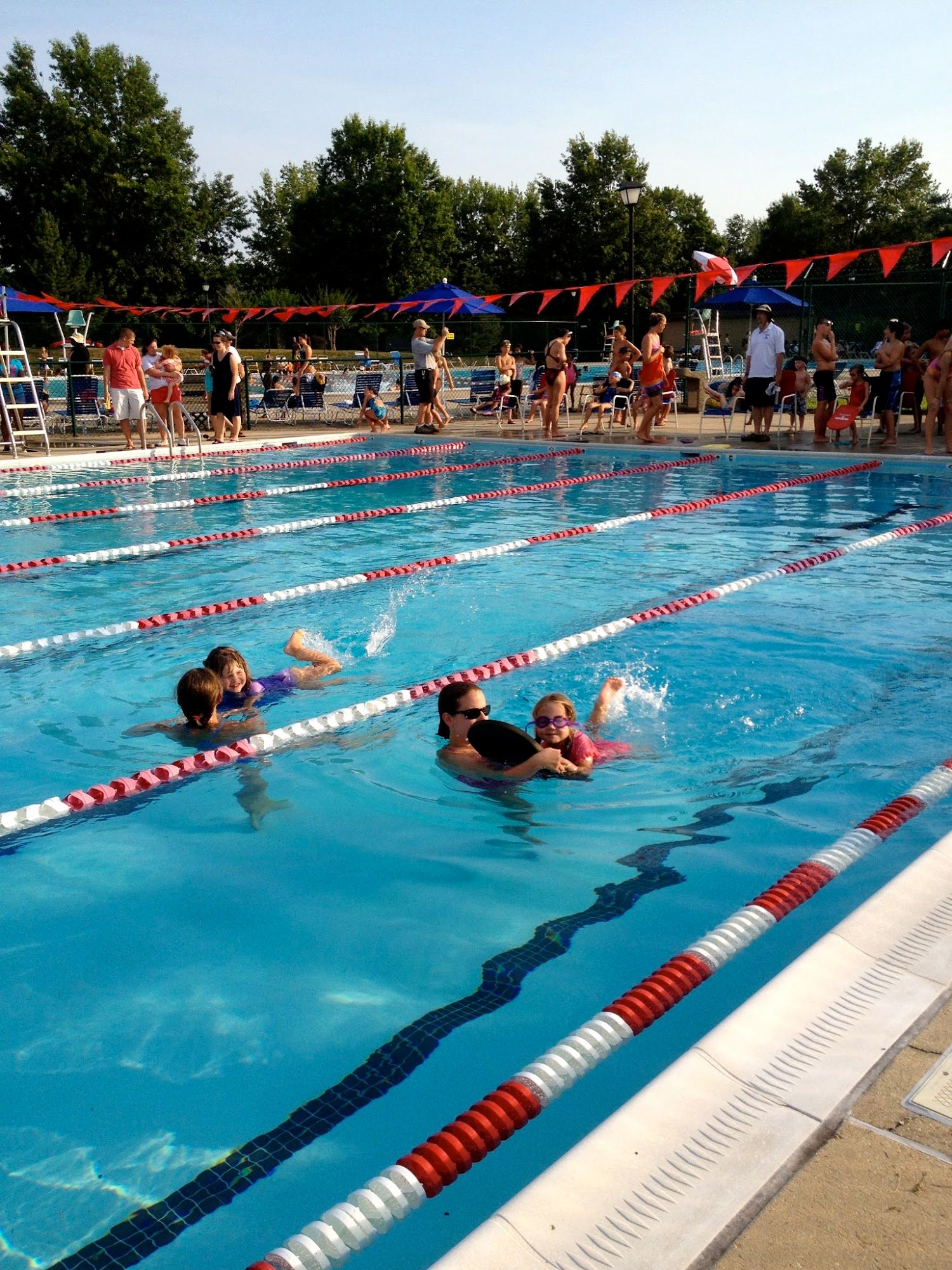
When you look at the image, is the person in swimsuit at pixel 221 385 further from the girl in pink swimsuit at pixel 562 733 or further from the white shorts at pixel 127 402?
the girl in pink swimsuit at pixel 562 733

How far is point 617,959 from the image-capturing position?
3.43 metres

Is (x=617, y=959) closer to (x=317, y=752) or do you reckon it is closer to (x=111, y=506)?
(x=317, y=752)

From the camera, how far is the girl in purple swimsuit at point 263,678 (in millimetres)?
5172

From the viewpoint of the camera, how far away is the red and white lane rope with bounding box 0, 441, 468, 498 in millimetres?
11369

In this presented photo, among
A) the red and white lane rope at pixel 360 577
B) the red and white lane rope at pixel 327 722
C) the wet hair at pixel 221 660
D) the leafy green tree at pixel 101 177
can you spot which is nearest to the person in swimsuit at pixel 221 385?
the red and white lane rope at pixel 360 577

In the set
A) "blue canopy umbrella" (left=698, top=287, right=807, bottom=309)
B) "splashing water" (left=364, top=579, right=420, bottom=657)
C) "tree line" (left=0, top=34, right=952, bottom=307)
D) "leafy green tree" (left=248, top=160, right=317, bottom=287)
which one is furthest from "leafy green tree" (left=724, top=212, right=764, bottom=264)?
"splashing water" (left=364, top=579, right=420, bottom=657)

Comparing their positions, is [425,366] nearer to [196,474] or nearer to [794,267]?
[196,474]

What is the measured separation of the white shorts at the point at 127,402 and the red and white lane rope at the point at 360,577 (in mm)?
6146

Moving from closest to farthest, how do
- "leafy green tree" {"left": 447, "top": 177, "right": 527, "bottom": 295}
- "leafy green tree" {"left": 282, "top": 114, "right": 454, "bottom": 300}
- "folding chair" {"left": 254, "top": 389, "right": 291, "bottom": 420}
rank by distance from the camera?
"folding chair" {"left": 254, "top": 389, "right": 291, "bottom": 420}
"leafy green tree" {"left": 282, "top": 114, "right": 454, "bottom": 300}
"leafy green tree" {"left": 447, "top": 177, "right": 527, "bottom": 295}

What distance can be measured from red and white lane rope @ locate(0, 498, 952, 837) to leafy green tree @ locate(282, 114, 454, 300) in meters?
55.1

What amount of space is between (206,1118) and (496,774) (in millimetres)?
1969

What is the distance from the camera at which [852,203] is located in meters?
66.6

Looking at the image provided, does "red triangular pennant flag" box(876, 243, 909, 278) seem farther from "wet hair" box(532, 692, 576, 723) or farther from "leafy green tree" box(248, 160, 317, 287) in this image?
"leafy green tree" box(248, 160, 317, 287)

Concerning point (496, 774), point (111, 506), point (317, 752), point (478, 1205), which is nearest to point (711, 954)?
point (478, 1205)
